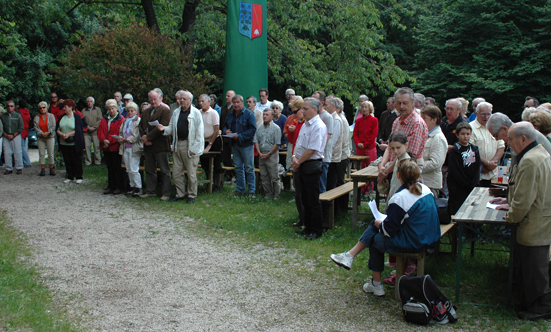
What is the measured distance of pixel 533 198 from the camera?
424 cm

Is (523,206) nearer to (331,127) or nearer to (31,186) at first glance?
(331,127)

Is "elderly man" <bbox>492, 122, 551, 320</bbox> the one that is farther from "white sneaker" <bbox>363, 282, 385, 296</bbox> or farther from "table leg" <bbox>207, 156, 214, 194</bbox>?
"table leg" <bbox>207, 156, 214, 194</bbox>

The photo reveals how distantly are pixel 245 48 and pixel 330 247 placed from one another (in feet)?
23.4

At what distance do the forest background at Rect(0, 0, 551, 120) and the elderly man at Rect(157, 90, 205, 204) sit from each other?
4.25 metres

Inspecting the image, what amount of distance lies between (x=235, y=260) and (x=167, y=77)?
28.9 ft

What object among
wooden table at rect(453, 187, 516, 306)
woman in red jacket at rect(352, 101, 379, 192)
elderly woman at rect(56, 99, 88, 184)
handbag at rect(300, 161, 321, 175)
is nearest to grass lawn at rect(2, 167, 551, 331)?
wooden table at rect(453, 187, 516, 306)


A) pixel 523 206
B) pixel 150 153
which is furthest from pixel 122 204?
pixel 523 206

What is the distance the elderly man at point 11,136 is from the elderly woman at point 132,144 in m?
4.87

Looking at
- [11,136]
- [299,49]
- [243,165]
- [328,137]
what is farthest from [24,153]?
[328,137]

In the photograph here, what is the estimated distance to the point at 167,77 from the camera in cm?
1382

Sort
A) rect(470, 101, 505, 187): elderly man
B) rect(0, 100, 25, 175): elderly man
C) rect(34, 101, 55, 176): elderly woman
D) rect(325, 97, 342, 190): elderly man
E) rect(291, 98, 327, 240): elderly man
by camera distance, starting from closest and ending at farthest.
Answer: rect(291, 98, 327, 240): elderly man → rect(470, 101, 505, 187): elderly man → rect(325, 97, 342, 190): elderly man → rect(34, 101, 55, 176): elderly woman → rect(0, 100, 25, 175): elderly man

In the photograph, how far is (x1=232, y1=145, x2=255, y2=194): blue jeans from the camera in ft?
33.2

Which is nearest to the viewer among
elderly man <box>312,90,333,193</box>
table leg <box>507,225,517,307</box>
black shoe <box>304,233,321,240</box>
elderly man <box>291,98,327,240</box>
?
table leg <box>507,225,517,307</box>

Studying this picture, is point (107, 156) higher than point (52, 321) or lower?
higher
